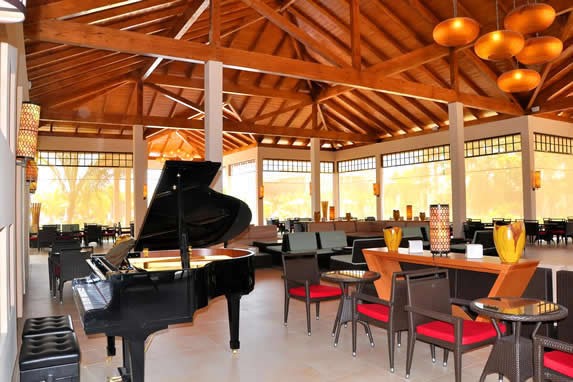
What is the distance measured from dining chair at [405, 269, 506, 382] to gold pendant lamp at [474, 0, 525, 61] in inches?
99.6

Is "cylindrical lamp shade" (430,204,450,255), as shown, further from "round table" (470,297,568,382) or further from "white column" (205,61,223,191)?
"white column" (205,61,223,191)

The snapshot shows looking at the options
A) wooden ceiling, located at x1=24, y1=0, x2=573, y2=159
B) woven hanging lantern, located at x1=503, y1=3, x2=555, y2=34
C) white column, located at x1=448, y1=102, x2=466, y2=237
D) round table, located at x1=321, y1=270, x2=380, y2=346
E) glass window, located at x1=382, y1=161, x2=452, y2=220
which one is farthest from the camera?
glass window, located at x1=382, y1=161, x2=452, y2=220

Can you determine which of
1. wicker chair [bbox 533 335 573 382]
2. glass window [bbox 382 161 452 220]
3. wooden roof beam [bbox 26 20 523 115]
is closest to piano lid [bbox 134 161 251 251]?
wicker chair [bbox 533 335 573 382]

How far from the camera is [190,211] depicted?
406 cm

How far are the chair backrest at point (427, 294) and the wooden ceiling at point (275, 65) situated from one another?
5.82 metres

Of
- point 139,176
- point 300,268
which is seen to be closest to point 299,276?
point 300,268

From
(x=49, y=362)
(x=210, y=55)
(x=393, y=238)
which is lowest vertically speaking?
(x=49, y=362)

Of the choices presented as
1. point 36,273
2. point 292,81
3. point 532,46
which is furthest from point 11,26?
point 292,81

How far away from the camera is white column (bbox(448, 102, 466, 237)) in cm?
1175

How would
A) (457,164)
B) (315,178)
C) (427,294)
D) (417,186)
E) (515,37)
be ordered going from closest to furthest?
(427,294)
(515,37)
(457,164)
(315,178)
(417,186)

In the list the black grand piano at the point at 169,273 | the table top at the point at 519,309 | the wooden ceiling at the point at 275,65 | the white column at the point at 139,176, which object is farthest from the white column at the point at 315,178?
the table top at the point at 519,309

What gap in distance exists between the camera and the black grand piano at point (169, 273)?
2.87m

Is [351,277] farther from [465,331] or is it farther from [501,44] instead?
[501,44]

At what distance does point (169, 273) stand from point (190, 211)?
43.1 inches
